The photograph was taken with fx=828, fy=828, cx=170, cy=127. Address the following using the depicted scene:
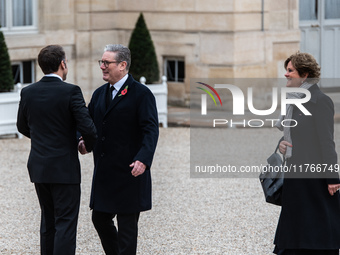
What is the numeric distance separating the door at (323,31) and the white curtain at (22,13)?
5.20 metres

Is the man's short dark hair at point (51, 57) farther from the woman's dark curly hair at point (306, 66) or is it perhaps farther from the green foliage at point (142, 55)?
the green foliage at point (142, 55)

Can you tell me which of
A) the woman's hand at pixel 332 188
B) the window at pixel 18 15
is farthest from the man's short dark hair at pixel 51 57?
the window at pixel 18 15

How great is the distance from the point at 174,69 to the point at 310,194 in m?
10.1

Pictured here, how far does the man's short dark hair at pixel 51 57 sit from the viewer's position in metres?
5.34

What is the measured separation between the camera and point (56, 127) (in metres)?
5.38

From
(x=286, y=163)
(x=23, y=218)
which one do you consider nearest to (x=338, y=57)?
(x=23, y=218)

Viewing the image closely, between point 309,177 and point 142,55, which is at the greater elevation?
point 142,55

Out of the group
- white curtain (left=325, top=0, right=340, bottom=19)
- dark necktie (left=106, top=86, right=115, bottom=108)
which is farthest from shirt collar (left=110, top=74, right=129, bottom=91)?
white curtain (left=325, top=0, right=340, bottom=19)

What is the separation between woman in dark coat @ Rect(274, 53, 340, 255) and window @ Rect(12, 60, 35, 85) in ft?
33.5

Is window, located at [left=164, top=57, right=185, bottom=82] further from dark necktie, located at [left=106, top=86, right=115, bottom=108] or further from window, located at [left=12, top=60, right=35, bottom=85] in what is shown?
dark necktie, located at [left=106, top=86, right=115, bottom=108]

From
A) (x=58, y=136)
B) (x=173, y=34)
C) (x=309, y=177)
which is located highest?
(x=173, y=34)

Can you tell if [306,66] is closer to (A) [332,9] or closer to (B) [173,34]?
(B) [173,34]

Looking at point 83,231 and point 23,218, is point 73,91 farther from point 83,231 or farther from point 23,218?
point 23,218

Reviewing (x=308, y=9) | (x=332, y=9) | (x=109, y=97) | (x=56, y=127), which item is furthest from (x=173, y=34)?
(x=56, y=127)
